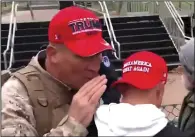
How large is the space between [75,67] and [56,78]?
16 cm

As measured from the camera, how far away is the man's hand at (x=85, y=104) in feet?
7.00

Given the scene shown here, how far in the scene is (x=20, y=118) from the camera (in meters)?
2.29

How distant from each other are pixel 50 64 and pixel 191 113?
0.82 meters

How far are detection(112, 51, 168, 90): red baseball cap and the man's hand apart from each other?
12 cm

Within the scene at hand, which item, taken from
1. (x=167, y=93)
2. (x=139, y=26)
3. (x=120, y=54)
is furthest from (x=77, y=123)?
(x=139, y=26)

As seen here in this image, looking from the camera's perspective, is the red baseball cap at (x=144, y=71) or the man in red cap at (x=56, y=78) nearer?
the red baseball cap at (x=144, y=71)

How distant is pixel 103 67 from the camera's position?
273cm

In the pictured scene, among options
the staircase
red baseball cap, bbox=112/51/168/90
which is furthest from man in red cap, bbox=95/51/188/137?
the staircase

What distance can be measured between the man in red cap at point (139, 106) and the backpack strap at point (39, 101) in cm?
36

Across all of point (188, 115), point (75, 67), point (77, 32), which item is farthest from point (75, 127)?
point (188, 115)

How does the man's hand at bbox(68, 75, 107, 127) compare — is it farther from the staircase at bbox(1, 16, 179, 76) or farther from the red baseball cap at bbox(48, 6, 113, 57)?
the staircase at bbox(1, 16, 179, 76)

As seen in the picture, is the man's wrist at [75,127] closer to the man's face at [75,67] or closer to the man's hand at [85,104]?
the man's hand at [85,104]

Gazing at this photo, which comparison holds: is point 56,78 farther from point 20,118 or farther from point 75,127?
point 75,127

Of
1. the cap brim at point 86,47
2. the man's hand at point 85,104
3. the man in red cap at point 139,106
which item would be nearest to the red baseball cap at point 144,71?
the man in red cap at point 139,106
